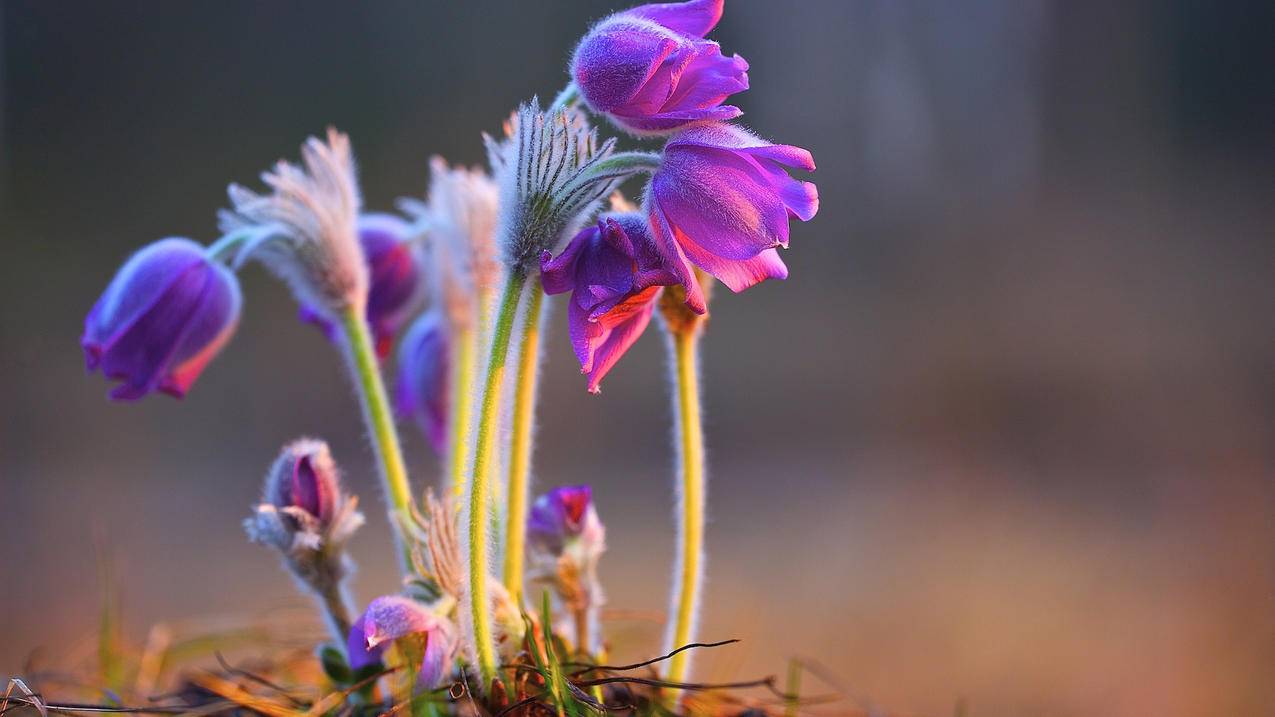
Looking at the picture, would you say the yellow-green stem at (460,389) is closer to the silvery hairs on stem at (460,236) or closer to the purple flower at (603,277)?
the silvery hairs on stem at (460,236)

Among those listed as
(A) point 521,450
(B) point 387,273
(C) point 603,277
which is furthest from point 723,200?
(B) point 387,273

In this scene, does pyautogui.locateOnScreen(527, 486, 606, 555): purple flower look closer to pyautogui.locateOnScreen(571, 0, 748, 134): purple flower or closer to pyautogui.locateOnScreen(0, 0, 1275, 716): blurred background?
pyautogui.locateOnScreen(571, 0, 748, 134): purple flower

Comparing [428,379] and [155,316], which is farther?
[428,379]

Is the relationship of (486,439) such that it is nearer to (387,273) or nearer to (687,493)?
(687,493)

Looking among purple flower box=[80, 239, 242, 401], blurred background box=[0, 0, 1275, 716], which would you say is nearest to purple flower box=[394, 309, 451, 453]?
purple flower box=[80, 239, 242, 401]

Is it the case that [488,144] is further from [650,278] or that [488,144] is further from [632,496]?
[632,496]
